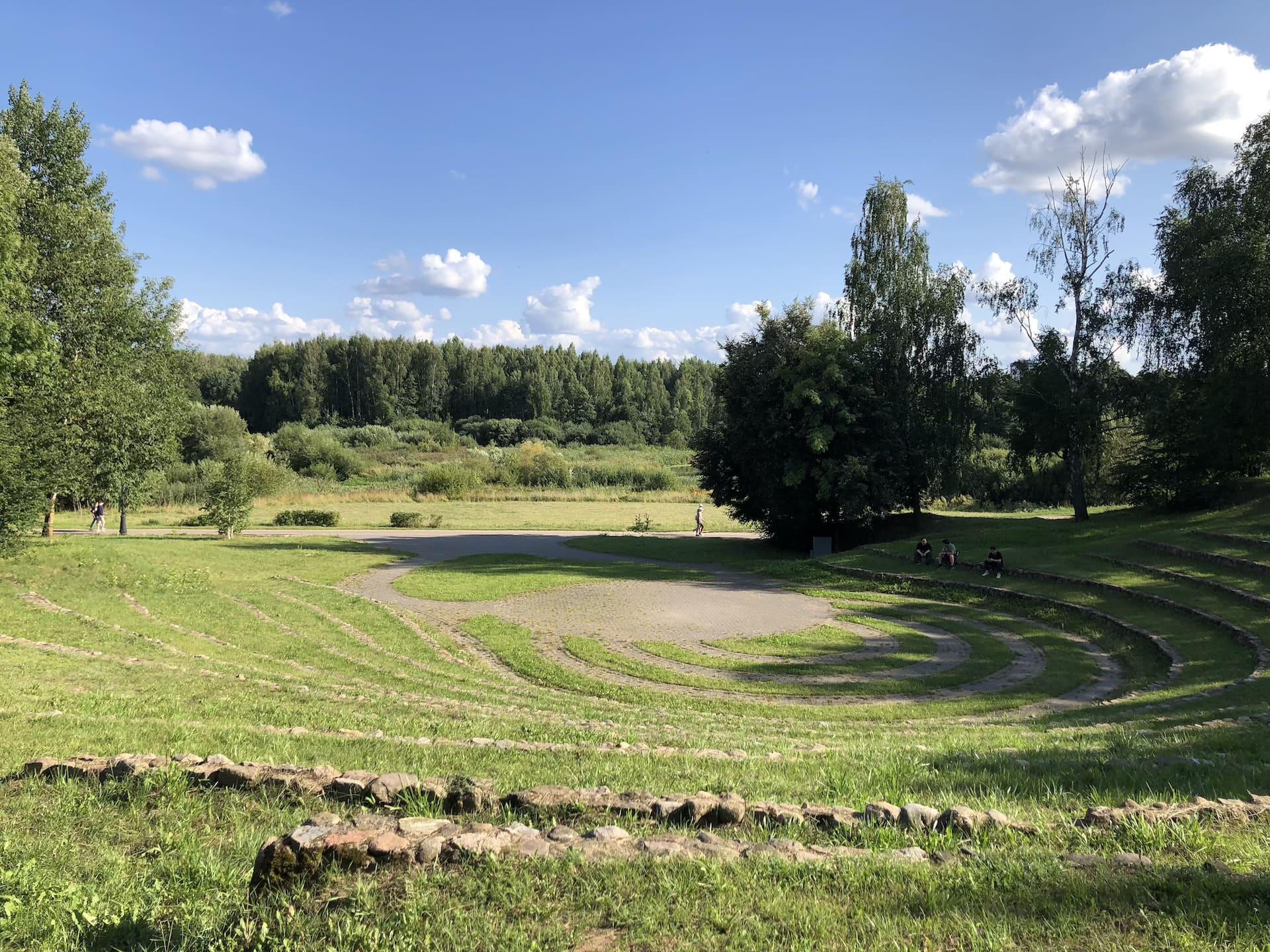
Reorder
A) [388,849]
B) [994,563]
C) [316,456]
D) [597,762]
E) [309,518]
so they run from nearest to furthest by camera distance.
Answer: [388,849] < [597,762] < [994,563] < [309,518] < [316,456]

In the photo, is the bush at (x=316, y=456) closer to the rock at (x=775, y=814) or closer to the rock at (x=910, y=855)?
the rock at (x=775, y=814)

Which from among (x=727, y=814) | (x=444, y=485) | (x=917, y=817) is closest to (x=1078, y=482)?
(x=917, y=817)

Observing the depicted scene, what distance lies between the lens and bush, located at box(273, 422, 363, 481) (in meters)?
86.0

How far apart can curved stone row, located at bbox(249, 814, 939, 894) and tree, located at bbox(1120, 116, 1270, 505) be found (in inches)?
1205

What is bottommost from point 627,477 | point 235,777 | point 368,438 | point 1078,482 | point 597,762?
point 597,762

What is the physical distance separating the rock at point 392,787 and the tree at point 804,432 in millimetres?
27908

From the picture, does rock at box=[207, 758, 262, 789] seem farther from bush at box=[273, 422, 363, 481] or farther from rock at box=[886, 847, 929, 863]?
bush at box=[273, 422, 363, 481]

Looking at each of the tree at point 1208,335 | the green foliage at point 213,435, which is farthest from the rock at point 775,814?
the green foliage at point 213,435

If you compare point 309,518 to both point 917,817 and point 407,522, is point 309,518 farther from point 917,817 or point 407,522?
point 917,817

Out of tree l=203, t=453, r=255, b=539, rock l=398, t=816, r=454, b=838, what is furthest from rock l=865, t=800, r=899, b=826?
tree l=203, t=453, r=255, b=539

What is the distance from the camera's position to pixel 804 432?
32750mm

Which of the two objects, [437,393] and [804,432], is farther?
[437,393]

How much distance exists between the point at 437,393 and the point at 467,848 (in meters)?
141

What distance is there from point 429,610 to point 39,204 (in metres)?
19.1
